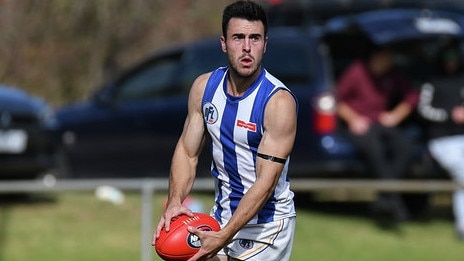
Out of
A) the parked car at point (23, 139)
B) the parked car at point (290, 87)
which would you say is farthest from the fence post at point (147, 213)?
the parked car at point (23, 139)

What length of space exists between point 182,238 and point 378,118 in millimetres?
6479

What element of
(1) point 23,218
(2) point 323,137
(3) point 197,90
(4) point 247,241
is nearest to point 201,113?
(3) point 197,90

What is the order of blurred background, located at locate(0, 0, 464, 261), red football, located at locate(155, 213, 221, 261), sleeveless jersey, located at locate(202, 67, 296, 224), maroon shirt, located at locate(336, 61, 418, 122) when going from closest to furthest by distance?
red football, located at locate(155, 213, 221, 261) < sleeveless jersey, located at locate(202, 67, 296, 224) < blurred background, located at locate(0, 0, 464, 261) < maroon shirt, located at locate(336, 61, 418, 122)

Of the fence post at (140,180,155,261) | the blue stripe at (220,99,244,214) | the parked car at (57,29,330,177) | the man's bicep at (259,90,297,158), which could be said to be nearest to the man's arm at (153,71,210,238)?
the blue stripe at (220,99,244,214)

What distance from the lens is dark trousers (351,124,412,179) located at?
1277 cm

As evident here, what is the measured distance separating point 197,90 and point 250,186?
0.62 meters

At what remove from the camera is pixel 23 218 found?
13242 millimetres

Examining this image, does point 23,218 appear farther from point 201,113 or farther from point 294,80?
point 201,113

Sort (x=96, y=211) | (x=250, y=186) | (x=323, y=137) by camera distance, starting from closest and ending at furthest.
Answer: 1. (x=250, y=186)
2. (x=323, y=137)
3. (x=96, y=211)

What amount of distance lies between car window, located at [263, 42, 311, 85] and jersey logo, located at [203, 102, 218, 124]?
19.5 feet

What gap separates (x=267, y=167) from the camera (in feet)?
22.2

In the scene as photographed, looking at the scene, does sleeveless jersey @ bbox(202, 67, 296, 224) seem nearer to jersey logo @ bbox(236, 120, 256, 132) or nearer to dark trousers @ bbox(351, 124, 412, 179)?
jersey logo @ bbox(236, 120, 256, 132)

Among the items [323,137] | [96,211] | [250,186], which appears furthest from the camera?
[96,211]

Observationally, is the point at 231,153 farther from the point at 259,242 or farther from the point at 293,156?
the point at 293,156
